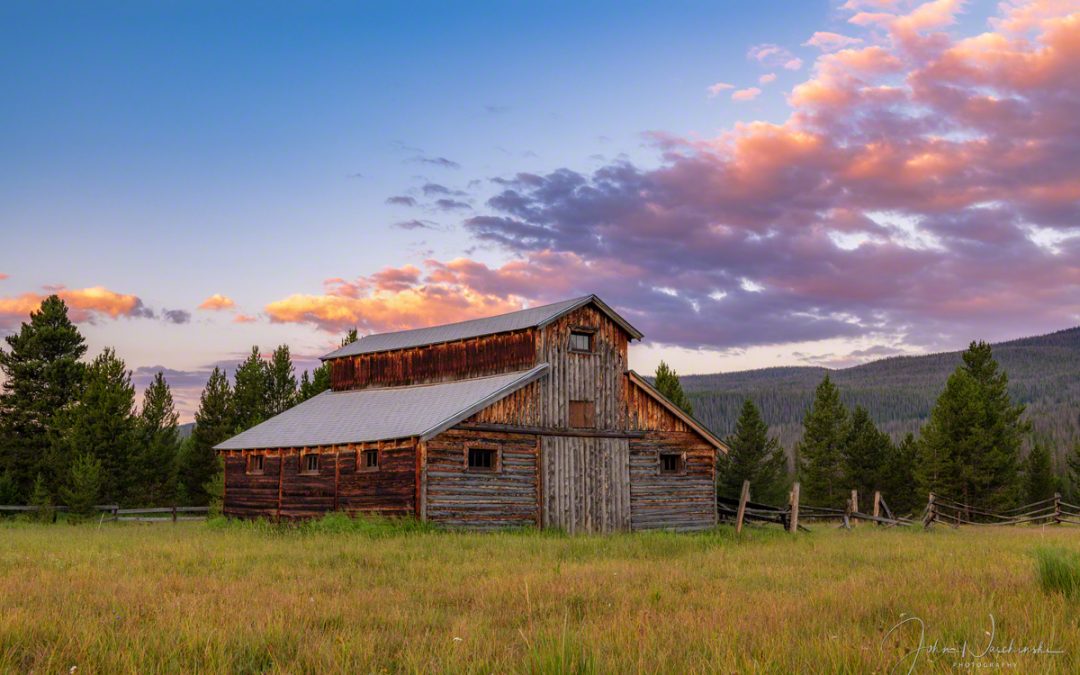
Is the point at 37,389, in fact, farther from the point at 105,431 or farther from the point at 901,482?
the point at 901,482

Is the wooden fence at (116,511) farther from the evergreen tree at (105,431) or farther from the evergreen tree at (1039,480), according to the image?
the evergreen tree at (1039,480)

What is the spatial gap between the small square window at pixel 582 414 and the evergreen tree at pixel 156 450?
2988cm

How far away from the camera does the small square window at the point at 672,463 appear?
34.2 metres

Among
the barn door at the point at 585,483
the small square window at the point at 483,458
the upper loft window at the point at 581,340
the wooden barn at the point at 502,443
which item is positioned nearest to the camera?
the wooden barn at the point at 502,443

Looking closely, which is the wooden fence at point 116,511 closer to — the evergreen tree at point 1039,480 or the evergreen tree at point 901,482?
the evergreen tree at point 901,482

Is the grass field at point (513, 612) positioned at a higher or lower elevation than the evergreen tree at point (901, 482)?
higher

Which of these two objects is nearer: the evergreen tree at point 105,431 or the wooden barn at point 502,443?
the wooden barn at point 502,443

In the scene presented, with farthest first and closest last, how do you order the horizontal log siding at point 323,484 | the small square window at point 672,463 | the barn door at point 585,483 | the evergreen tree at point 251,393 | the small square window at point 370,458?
the evergreen tree at point 251,393
the small square window at point 672,463
the barn door at point 585,483
the small square window at point 370,458
the horizontal log siding at point 323,484

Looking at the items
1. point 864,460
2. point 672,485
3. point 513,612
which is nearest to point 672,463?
point 672,485

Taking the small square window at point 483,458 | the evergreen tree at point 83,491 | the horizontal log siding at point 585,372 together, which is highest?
the horizontal log siding at point 585,372

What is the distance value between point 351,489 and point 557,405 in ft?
26.7

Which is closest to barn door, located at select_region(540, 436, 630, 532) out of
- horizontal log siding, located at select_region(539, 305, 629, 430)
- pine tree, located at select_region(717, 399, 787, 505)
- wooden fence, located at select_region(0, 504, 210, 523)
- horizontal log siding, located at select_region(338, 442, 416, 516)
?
horizontal log siding, located at select_region(539, 305, 629, 430)

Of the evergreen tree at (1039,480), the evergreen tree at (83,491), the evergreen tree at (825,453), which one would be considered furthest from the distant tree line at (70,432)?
the evergreen tree at (1039,480)

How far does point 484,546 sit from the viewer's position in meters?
20.8
